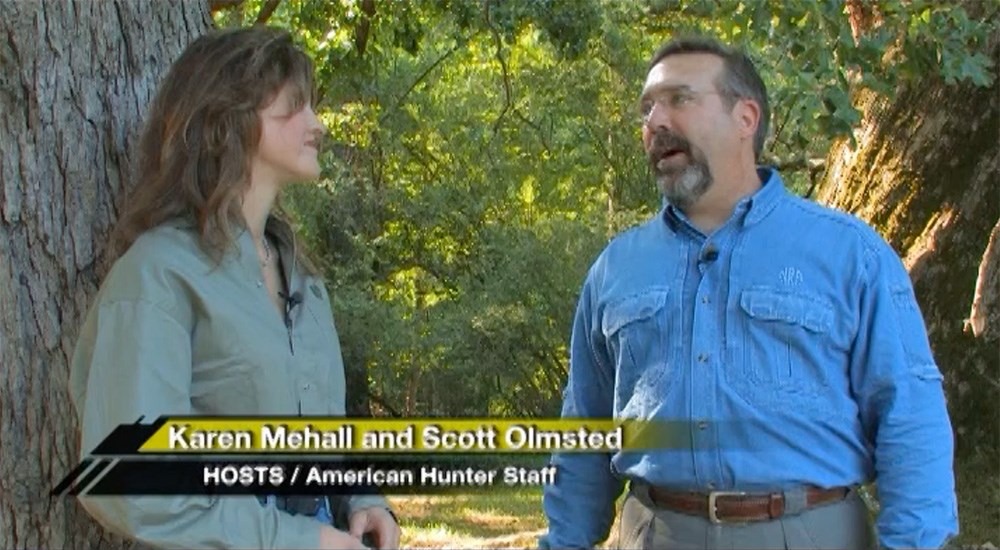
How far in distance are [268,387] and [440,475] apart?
0.99 meters

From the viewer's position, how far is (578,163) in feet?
48.4

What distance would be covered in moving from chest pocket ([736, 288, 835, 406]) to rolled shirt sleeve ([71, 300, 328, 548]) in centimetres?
95

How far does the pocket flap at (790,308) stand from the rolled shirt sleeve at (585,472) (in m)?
0.40

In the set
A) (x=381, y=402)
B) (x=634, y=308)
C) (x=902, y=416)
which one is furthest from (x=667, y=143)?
(x=381, y=402)

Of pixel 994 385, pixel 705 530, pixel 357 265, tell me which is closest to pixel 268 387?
pixel 705 530

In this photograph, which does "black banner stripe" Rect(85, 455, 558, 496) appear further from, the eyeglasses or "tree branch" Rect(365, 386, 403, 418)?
"tree branch" Rect(365, 386, 403, 418)

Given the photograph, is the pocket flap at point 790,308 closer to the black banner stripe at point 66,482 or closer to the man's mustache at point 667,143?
the man's mustache at point 667,143

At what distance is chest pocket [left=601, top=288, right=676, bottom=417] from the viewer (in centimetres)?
269

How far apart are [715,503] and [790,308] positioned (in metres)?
0.39

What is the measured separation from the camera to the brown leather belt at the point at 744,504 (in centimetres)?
254

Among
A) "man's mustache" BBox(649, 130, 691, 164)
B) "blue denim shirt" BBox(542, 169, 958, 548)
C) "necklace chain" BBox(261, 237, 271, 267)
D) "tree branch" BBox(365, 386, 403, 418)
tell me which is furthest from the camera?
"tree branch" BBox(365, 386, 403, 418)

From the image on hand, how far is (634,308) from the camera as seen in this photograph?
2.73 meters

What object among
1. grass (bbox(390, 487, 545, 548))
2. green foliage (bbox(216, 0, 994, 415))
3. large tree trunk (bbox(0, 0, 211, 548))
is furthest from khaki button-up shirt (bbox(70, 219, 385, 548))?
green foliage (bbox(216, 0, 994, 415))

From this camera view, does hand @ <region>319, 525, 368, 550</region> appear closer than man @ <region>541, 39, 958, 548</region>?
Yes
